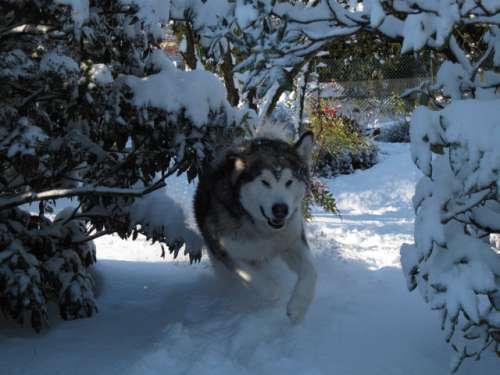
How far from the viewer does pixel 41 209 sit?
3803mm

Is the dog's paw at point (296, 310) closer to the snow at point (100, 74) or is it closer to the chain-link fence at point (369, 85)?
the snow at point (100, 74)

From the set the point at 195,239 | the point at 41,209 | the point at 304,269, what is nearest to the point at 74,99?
the point at 41,209

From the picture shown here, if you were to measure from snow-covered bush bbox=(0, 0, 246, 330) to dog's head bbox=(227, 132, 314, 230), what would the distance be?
0.63 m

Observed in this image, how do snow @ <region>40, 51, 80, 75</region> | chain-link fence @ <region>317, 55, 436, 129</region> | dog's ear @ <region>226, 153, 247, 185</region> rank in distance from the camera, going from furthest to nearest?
chain-link fence @ <region>317, 55, 436, 129</region> → dog's ear @ <region>226, 153, 247, 185</region> → snow @ <region>40, 51, 80, 75</region>

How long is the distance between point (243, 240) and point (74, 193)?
1211 millimetres

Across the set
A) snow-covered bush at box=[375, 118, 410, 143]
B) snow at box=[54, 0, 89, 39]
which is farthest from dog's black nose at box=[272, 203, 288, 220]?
snow-covered bush at box=[375, 118, 410, 143]

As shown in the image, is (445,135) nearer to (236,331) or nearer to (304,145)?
(236,331)

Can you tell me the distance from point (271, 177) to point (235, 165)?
41 cm

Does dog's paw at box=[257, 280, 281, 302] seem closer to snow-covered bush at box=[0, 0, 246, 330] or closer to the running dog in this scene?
the running dog

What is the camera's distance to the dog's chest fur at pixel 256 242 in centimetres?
403

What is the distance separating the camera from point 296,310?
11.1ft

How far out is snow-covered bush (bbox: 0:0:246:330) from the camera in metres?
2.72

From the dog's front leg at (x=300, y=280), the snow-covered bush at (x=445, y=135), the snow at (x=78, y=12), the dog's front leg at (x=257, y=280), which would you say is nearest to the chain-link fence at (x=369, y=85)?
the dog's front leg at (x=300, y=280)

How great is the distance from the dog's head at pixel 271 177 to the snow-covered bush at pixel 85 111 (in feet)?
2.06
